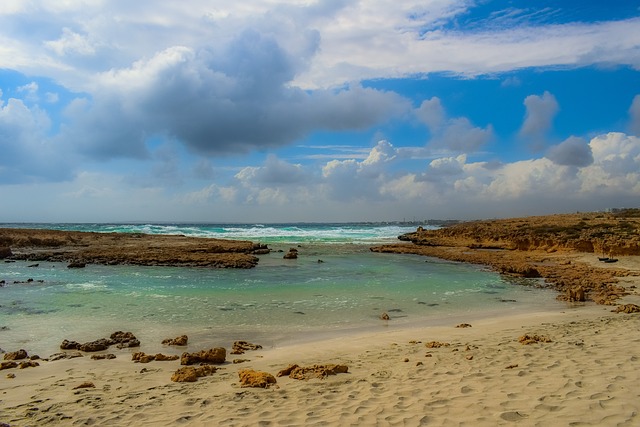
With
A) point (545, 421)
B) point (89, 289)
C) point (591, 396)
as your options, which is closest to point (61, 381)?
point (545, 421)

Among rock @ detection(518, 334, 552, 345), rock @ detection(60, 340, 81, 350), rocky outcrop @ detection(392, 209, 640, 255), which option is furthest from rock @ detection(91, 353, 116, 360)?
rocky outcrop @ detection(392, 209, 640, 255)

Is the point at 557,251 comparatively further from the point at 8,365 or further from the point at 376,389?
the point at 8,365

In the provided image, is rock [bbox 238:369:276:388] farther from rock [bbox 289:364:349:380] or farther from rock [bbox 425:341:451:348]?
rock [bbox 425:341:451:348]

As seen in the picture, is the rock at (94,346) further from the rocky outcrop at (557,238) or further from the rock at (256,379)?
the rocky outcrop at (557,238)

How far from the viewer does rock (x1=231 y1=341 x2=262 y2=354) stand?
791 cm

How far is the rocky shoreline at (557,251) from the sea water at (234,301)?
5.20 ft

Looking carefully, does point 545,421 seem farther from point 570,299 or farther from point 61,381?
point 570,299

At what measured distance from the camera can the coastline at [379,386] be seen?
15.1 ft

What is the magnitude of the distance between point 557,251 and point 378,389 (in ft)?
90.1

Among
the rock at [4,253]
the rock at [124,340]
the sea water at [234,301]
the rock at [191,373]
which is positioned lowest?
the sea water at [234,301]

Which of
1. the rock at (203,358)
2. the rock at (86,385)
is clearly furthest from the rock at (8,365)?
the rock at (203,358)

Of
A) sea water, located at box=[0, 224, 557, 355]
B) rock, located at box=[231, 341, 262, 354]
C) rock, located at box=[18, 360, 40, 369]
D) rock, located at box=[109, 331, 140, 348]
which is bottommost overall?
sea water, located at box=[0, 224, 557, 355]

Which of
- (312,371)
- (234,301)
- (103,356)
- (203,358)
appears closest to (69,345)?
(103,356)

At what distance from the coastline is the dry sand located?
0.05ft
